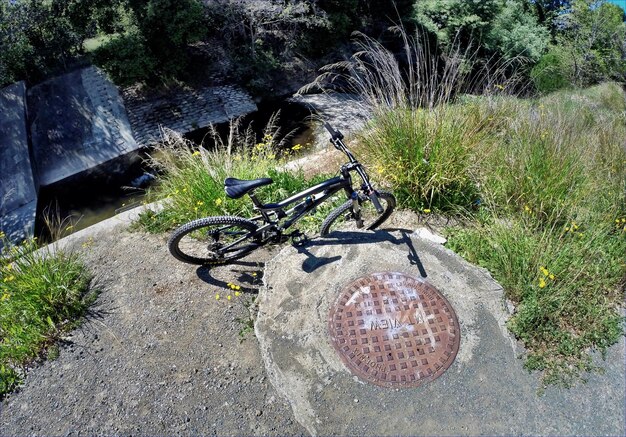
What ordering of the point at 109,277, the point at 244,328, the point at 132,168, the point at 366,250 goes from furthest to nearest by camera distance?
the point at 132,168
the point at 109,277
the point at 366,250
the point at 244,328

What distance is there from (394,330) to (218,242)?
1.89m

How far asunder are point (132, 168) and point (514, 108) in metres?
7.25

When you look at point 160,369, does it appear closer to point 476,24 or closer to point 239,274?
point 239,274

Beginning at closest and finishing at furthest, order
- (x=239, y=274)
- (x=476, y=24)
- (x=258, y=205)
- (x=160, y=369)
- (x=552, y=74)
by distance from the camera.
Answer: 1. (x=160, y=369)
2. (x=258, y=205)
3. (x=239, y=274)
4. (x=476, y=24)
5. (x=552, y=74)

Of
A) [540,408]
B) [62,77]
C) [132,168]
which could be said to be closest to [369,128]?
[540,408]

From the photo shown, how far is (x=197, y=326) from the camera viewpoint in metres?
3.62

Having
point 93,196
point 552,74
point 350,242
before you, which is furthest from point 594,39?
point 93,196

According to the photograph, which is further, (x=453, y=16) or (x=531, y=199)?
(x=453, y=16)

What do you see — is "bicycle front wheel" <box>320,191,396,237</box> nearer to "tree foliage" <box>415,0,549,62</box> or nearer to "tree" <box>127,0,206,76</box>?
"tree" <box>127,0,206,76</box>

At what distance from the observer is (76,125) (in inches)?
357

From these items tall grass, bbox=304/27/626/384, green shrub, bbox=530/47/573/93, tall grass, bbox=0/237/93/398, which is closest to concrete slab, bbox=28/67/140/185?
tall grass, bbox=0/237/93/398

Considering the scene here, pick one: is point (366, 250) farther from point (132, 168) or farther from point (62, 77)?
point (62, 77)

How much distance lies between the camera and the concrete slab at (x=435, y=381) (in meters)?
2.75

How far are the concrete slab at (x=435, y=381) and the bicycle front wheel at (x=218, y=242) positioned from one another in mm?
478
